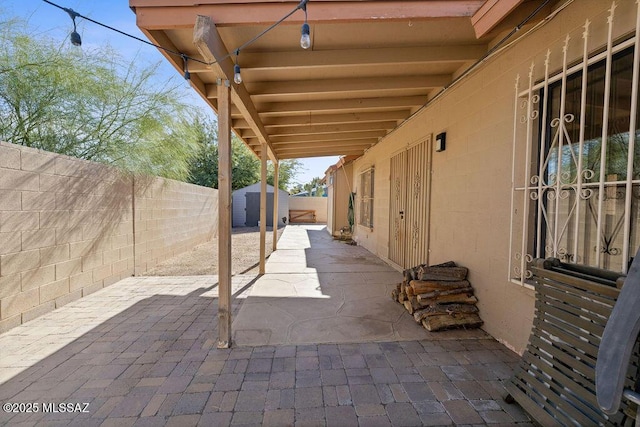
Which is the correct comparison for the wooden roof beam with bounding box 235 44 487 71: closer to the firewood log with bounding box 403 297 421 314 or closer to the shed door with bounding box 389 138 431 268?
the shed door with bounding box 389 138 431 268

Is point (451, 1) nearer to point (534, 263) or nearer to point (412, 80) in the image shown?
point (412, 80)

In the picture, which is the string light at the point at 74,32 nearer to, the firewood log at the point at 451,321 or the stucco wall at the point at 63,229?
the stucco wall at the point at 63,229

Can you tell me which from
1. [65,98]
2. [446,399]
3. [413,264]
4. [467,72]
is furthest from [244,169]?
[446,399]

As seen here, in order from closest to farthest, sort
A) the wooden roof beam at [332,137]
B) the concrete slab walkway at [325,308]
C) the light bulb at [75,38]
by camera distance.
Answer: the light bulb at [75,38]
the concrete slab walkway at [325,308]
the wooden roof beam at [332,137]

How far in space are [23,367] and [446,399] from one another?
10.9ft

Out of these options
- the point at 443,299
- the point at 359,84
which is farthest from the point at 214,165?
the point at 443,299

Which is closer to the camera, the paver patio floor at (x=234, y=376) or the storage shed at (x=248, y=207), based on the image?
the paver patio floor at (x=234, y=376)

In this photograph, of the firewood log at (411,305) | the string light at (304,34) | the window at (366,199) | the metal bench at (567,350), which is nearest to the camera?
the metal bench at (567,350)

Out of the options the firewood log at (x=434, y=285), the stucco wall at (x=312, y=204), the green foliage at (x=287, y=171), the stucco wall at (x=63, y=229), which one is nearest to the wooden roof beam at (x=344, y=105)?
the firewood log at (x=434, y=285)

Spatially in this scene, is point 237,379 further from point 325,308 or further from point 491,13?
point 491,13

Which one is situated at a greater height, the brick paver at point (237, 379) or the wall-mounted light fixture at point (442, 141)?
the wall-mounted light fixture at point (442, 141)

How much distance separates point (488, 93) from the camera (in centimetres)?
302

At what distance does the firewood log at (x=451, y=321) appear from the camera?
119 inches

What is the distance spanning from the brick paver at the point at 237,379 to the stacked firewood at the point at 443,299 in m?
0.25
